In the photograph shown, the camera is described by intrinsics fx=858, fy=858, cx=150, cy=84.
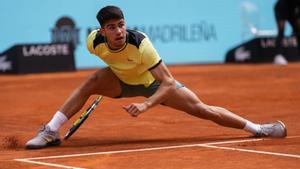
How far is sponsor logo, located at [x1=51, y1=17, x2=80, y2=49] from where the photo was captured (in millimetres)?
20094

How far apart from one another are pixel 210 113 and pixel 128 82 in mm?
858

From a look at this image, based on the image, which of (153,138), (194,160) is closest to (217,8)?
(153,138)

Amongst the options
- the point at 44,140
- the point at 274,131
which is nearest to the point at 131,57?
the point at 44,140

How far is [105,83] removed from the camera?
8.43m

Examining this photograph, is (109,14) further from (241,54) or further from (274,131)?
(241,54)

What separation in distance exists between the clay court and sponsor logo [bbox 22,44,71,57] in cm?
232

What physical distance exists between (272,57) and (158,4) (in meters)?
3.56

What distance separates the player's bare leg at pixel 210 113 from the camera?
829 cm

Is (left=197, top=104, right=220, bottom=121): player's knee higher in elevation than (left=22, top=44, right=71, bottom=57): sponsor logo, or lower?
higher

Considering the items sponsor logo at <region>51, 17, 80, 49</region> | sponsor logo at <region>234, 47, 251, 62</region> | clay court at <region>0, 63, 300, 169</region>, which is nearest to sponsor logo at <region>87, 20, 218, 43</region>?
sponsor logo at <region>234, 47, 251, 62</region>

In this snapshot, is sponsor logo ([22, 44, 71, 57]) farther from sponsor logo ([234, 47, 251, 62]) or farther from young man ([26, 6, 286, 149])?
young man ([26, 6, 286, 149])

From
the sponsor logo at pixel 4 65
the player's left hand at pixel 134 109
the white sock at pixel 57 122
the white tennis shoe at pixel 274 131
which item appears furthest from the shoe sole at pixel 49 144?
the sponsor logo at pixel 4 65

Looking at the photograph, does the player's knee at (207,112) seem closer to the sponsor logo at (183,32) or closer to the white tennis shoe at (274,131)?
the white tennis shoe at (274,131)

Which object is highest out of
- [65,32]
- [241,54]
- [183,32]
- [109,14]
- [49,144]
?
[109,14]
